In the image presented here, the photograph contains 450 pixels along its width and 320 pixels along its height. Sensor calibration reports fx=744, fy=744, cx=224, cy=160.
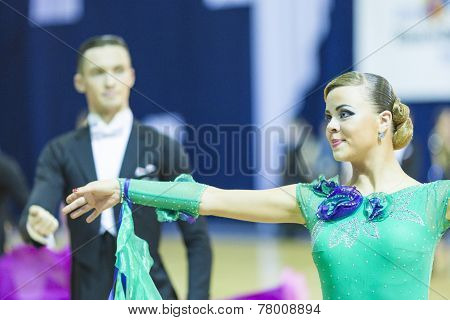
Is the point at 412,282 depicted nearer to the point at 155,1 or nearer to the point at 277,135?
the point at 277,135

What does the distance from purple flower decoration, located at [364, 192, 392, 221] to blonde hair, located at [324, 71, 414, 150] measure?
0.60 ft

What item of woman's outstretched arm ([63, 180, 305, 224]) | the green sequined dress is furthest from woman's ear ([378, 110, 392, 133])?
woman's outstretched arm ([63, 180, 305, 224])

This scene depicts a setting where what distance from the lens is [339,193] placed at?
6.73ft

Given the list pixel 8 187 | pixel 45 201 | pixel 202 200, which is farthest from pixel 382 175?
pixel 8 187

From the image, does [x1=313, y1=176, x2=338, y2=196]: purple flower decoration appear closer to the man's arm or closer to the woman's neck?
the woman's neck

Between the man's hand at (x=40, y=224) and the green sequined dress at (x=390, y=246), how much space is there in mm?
1025

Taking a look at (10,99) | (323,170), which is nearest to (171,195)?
(323,170)

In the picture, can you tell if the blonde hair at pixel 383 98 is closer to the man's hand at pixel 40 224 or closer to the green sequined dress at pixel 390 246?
the green sequined dress at pixel 390 246

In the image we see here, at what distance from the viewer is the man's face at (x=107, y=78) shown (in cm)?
293

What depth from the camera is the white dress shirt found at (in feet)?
9.10

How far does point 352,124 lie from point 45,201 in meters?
1.26

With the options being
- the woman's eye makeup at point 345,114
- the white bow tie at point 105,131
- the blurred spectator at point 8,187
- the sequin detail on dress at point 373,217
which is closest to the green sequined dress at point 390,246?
the sequin detail on dress at point 373,217

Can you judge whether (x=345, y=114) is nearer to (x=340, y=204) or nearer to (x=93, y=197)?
(x=340, y=204)

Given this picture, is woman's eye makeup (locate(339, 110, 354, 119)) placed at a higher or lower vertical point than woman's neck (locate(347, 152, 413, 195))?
higher
